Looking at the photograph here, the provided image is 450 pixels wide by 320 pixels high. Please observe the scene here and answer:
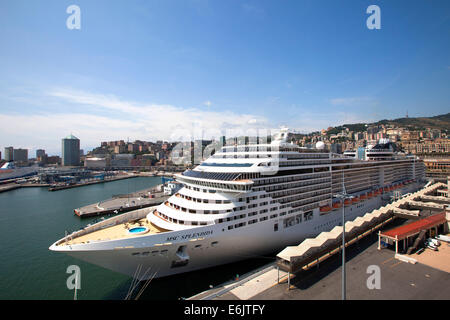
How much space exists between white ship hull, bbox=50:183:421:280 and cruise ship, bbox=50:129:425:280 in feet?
0.17

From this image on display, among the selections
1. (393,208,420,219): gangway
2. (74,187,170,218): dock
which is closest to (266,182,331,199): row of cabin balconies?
(393,208,420,219): gangway

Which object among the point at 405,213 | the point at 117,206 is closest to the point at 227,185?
the point at 405,213

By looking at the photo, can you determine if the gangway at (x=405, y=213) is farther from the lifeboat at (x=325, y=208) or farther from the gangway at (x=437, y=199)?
the gangway at (x=437, y=199)

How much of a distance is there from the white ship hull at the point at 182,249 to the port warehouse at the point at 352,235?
2.66 meters

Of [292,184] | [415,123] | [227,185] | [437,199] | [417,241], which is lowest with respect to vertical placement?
[417,241]

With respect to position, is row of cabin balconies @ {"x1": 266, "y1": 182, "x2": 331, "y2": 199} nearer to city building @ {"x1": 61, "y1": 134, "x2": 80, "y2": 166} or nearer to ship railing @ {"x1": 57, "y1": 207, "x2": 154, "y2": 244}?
ship railing @ {"x1": 57, "y1": 207, "x2": 154, "y2": 244}

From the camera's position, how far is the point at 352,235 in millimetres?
16234

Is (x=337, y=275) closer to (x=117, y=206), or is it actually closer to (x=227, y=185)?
(x=227, y=185)

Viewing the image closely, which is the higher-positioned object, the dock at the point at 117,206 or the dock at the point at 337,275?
the dock at the point at 337,275

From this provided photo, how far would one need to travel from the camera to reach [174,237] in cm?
1253

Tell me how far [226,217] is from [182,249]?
3.21m

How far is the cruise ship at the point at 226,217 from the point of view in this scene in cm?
1241

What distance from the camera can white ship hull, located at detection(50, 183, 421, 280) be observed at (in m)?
11.9

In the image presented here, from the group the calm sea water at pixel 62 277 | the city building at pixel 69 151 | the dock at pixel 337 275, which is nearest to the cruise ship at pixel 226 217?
the calm sea water at pixel 62 277
